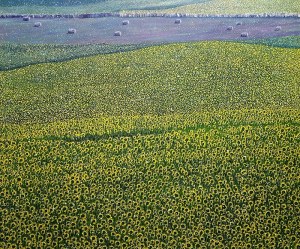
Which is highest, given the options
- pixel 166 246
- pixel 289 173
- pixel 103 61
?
pixel 103 61

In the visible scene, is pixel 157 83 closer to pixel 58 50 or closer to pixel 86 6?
pixel 58 50

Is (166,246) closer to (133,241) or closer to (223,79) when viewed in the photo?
(133,241)

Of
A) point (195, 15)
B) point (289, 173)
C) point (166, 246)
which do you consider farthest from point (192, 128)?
point (195, 15)

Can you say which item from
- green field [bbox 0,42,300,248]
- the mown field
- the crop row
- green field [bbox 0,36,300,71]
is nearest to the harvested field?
green field [bbox 0,36,300,71]

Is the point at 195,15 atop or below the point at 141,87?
atop

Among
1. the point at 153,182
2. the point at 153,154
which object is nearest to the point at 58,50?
the point at 153,154

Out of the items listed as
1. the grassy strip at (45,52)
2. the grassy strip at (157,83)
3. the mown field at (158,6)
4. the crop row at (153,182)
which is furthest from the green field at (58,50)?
the crop row at (153,182)
